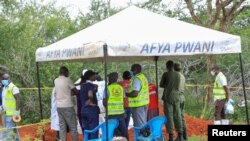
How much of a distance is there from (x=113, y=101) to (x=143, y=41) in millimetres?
1500

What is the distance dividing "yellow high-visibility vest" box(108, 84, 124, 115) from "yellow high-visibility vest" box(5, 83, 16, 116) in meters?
2.93

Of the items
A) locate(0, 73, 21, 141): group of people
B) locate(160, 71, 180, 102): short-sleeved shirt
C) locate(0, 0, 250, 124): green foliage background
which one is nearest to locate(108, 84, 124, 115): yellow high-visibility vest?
locate(160, 71, 180, 102): short-sleeved shirt

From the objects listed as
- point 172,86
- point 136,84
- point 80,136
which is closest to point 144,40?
point 136,84

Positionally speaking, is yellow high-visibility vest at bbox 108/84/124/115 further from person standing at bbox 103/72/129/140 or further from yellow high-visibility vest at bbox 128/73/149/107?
yellow high-visibility vest at bbox 128/73/149/107

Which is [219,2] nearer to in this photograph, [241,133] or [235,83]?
[235,83]

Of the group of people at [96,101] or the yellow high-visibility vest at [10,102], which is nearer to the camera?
the group of people at [96,101]

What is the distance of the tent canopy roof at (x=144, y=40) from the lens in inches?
330

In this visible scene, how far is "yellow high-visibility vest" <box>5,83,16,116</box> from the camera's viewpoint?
11.4 m

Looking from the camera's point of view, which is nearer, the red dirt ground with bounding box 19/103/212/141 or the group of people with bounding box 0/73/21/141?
the group of people with bounding box 0/73/21/141

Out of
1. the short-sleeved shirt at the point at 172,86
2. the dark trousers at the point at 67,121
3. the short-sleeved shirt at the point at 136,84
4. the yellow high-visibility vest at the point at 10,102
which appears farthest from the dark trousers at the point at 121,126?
the yellow high-visibility vest at the point at 10,102

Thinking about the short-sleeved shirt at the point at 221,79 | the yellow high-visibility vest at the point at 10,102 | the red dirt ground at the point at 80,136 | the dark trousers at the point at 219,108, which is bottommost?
the red dirt ground at the point at 80,136

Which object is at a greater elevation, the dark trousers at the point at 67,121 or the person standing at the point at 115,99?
the person standing at the point at 115,99

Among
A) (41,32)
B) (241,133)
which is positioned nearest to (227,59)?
(41,32)

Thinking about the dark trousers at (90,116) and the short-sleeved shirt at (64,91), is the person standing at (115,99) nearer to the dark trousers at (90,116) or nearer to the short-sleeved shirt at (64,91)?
the dark trousers at (90,116)
